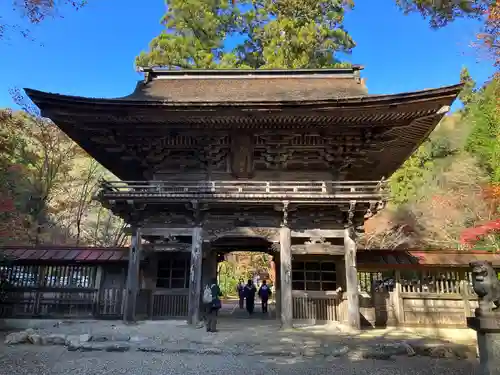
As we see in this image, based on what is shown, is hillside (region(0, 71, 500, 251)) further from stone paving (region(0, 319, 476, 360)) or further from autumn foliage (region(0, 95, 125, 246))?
stone paving (region(0, 319, 476, 360))

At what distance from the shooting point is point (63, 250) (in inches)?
518

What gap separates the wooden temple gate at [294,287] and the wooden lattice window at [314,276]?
0.03 metres

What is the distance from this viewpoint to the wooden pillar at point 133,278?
1097 centimetres

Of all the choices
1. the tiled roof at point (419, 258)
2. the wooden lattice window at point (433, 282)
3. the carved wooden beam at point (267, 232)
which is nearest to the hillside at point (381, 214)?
→ the tiled roof at point (419, 258)

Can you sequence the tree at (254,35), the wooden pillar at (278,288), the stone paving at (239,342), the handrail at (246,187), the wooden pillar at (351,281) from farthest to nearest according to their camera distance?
the tree at (254,35) < the wooden pillar at (278,288) < the handrail at (246,187) < the wooden pillar at (351,281) < the stone paving at (239,342)

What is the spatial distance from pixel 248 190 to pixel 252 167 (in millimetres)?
1042

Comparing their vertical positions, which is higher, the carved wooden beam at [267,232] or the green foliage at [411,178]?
the green foliage at [411,178]

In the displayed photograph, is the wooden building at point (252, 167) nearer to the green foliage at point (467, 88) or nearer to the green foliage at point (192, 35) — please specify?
the green foliage at point (192, 35)

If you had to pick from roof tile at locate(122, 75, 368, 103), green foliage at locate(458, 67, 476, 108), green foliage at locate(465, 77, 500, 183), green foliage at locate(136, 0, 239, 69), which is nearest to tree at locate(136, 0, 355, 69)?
green foliage at locate(136, 0, 239, 69)

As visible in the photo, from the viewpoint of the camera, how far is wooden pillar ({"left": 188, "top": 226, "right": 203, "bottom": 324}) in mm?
10716

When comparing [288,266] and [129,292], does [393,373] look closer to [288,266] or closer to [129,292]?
[288,266]

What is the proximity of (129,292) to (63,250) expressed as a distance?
389 cm

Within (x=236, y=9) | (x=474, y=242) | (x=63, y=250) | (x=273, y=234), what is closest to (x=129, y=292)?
(x=63, y=250)

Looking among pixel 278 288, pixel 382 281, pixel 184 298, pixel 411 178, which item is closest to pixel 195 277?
pixel 184 298
